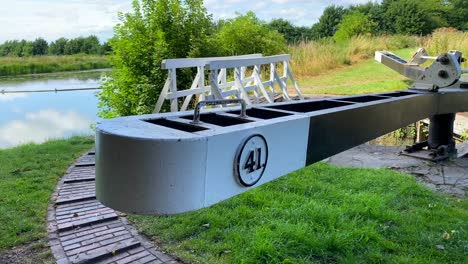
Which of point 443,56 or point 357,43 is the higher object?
point 357,43

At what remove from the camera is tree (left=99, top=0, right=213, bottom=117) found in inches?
325

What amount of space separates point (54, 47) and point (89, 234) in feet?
139

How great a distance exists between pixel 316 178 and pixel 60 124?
33.4ft

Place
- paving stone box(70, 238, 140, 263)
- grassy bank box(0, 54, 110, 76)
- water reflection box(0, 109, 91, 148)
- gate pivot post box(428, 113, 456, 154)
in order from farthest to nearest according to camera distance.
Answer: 1. grassy bank box(0, 54, 110, 76)
2. water reflection box(0, 109, 91, 148)
3. gate pivot post box(428, 113, 456, 154)
4. paving stone box(70, 238, 140, 263)

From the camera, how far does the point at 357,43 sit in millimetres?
20781

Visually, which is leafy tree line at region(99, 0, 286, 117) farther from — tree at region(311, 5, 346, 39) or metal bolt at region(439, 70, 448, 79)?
tree at region(311, 5, 346, 39)

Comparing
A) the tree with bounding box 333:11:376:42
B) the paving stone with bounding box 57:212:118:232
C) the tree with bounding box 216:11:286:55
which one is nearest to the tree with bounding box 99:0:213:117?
the tree with bounding box 216:11:286:55


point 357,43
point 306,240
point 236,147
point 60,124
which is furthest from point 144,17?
point 357,43

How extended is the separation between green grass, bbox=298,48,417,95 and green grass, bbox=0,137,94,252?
23.7 feet

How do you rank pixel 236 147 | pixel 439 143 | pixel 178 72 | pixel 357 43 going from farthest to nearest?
pixel 357 43 < pixel 178 72 < pixel 439 143 < pixel 236 147

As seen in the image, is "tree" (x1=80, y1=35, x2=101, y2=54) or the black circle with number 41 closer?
the black circle with number 41

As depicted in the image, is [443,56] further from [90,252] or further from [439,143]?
[90,252]

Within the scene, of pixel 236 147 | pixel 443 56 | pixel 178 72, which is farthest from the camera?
pixel 178 72

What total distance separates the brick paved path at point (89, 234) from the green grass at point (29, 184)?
Result: 12 centimetres
